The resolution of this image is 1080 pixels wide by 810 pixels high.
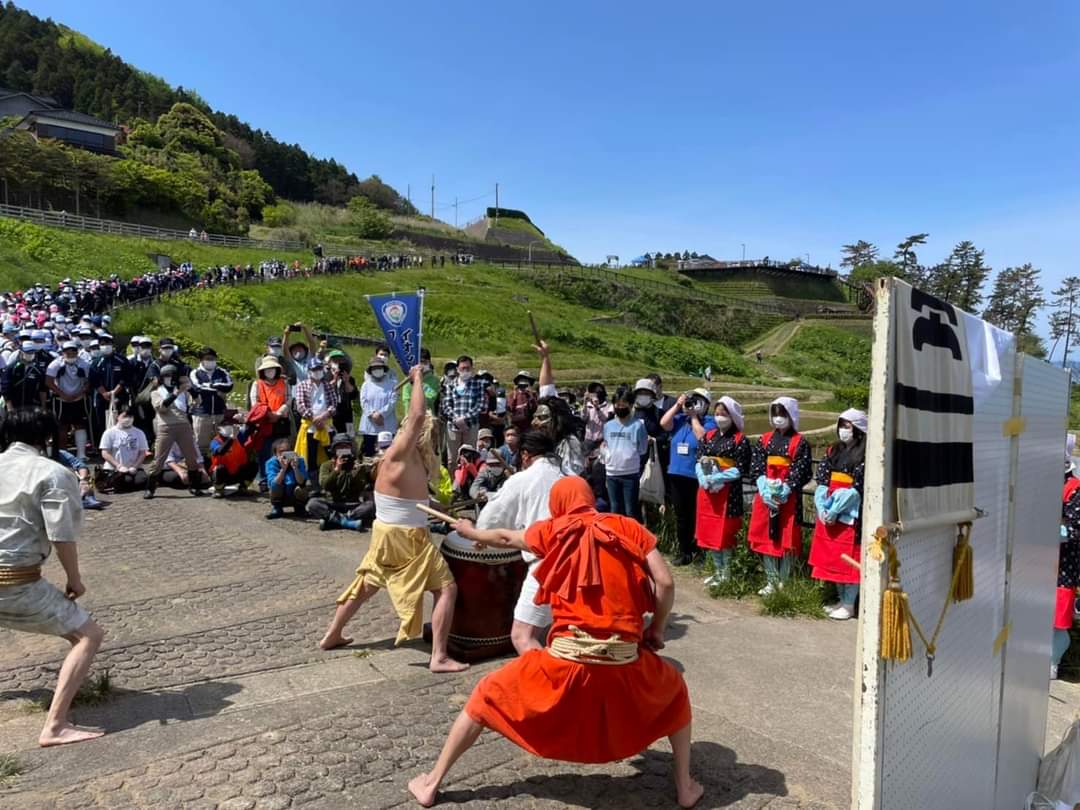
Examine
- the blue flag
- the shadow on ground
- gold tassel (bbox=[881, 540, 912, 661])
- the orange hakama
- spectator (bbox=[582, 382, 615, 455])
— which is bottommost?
the shadow on ground

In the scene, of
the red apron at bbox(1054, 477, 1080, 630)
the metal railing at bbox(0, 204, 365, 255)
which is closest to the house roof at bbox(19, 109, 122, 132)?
the metal railing at bbox(0, 204, 365, 255)

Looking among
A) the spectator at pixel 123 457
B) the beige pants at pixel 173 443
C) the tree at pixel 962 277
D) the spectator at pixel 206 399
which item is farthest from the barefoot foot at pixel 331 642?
the tree at pixel 962 277

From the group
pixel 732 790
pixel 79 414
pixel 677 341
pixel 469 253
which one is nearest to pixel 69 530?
pixel 732 790

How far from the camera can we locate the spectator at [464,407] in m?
10.4

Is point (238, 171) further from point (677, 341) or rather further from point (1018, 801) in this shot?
point (1018, 801)

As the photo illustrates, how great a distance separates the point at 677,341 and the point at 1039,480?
5360cm

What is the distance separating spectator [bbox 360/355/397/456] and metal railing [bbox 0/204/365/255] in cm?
3900

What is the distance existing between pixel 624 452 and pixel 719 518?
1308 millimetres

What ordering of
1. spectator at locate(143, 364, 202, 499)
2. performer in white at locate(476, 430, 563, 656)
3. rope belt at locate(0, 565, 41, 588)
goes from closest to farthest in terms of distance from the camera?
rope belt at locate(0, 565, 41, 588)
performer in white at locate(476, 430, 563, 656)
spectator at locate(143, 364, 202, 499)

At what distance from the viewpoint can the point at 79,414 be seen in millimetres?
11039

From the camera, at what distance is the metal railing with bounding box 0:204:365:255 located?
134ft

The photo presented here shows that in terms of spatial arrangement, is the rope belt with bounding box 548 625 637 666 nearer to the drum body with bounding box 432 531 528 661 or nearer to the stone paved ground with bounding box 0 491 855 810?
the stone paved ground with bounding box 0 491 855 810

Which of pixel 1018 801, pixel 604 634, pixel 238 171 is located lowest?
pixel 1018 801

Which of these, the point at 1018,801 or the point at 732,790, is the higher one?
the point at 732,790
